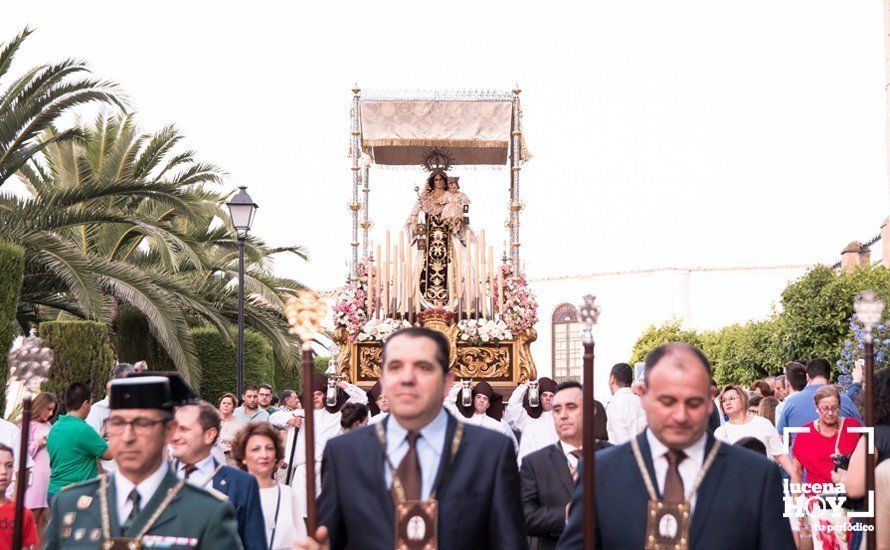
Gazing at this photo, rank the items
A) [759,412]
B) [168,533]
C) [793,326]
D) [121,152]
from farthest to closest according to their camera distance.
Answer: [793,326], [121,152], [759,412], [168,533]

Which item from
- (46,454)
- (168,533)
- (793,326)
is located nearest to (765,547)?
Answer: (168,533)

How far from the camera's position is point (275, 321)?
2380 centimetres

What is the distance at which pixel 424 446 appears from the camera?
4508mm

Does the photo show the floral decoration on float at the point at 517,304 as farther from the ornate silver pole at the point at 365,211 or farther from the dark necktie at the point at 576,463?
the dark necktie at the point at 576,463

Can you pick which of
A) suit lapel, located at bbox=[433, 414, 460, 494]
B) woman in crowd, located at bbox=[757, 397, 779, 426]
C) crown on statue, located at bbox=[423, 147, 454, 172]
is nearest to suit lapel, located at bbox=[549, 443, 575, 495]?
suit lapel, located at bbox=[433, 414, 460, 494]

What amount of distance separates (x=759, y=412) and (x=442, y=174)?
598 cm

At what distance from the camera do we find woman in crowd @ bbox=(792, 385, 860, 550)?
344 inches

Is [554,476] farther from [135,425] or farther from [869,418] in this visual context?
[135,425]

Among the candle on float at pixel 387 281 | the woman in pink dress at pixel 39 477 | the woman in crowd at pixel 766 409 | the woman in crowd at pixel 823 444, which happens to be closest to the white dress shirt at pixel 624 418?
the woman in crowd at pixel 823 444

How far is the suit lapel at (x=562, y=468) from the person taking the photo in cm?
669

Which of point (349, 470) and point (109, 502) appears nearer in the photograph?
point (109, 502)

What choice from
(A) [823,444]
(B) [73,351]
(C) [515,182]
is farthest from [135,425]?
(B) [73,351]

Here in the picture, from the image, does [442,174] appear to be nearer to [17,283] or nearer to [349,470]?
[17,283]

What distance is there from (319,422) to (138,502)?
8276 mm
